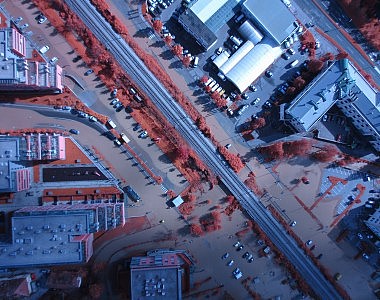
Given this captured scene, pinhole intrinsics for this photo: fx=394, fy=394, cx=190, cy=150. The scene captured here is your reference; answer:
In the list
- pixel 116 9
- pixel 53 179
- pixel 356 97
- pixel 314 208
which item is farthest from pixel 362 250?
pixel 116 9

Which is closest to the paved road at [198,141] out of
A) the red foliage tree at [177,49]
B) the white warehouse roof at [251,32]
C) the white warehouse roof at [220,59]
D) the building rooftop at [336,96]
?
the red foliage tree at [177,49]

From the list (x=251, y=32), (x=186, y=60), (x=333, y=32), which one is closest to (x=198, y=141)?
(x=186, y=60)

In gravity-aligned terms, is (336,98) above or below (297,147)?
above

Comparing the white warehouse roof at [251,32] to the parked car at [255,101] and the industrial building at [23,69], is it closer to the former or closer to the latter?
the parked car at [255,101]

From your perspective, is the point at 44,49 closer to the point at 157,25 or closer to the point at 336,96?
the point at 157,25

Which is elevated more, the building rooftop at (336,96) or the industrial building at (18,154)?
the industrial building at (18,154)

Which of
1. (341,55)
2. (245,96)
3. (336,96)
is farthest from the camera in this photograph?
(341,55)
